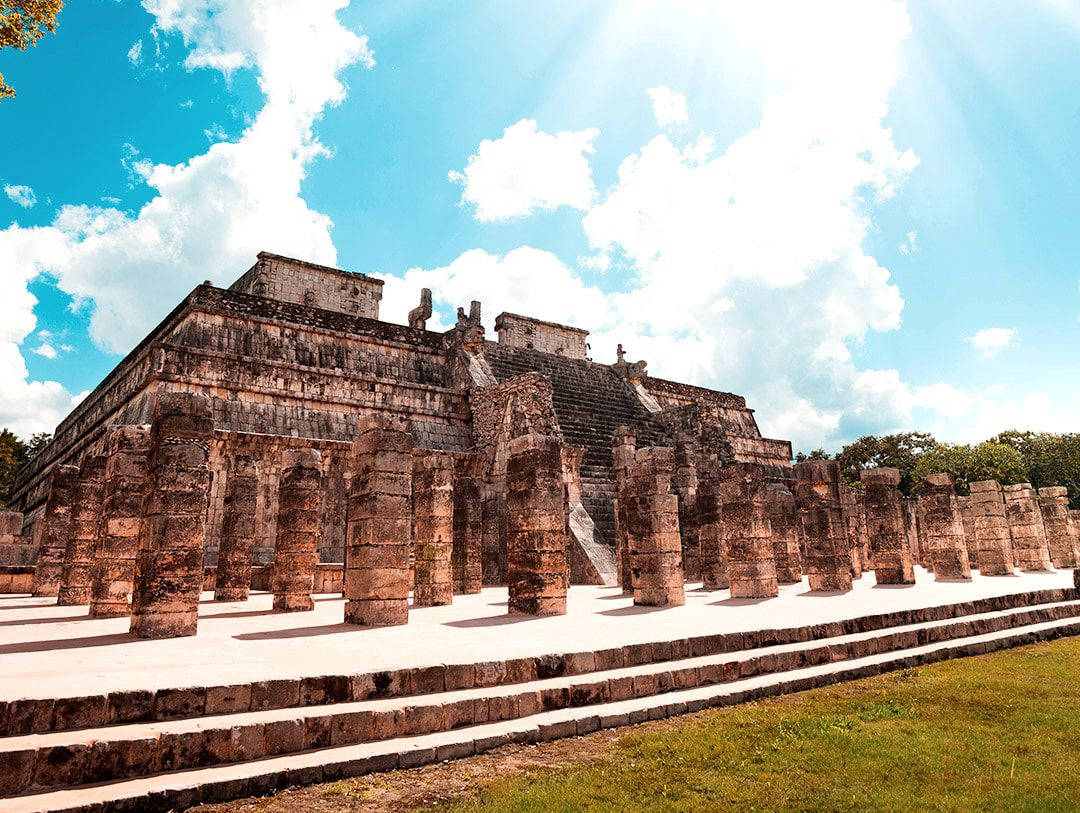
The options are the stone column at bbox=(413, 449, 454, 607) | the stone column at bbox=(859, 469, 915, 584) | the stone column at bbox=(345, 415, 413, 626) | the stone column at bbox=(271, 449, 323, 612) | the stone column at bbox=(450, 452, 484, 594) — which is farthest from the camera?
the stone column at bbox=(450, 452, 484, 594)

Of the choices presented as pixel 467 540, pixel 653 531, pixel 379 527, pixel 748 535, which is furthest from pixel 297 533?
pixel 748 535

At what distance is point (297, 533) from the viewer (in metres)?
11.4

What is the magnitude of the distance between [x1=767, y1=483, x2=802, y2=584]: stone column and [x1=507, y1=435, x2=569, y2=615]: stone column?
736 centimetres

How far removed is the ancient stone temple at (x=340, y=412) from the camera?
1691 cm

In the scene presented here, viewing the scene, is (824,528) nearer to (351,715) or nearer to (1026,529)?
(1026,529)

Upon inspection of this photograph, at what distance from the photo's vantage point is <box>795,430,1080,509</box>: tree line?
135 ft

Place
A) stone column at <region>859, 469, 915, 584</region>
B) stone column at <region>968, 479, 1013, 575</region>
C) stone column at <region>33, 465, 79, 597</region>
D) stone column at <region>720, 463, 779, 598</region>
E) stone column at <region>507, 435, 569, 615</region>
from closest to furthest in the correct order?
stone column at <region>507, 435, 569, 615</region>
stone column at <region>720, 463, 779, 598</region>
stone column at <region>859, 469, 915, 584</region>
stone column at <region>33, 465, 79, 597</region>
stone column at <region>968, 479, 1013, 575</region>

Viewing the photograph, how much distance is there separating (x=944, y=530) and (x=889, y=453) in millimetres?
39592

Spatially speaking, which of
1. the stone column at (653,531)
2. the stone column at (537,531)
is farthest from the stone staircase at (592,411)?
the stone column at (537,531)

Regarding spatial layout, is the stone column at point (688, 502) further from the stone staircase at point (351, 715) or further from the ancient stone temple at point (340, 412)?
the stone staircase at point (351, 715)

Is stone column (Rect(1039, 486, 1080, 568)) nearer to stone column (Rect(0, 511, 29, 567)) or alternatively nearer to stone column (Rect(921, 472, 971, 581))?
stone column (Rect(921, 472, 971, 581))

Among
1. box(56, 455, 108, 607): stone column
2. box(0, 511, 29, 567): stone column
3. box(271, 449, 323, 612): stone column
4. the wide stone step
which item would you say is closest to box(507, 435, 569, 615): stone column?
box(271, 449, 323, 612): stone column

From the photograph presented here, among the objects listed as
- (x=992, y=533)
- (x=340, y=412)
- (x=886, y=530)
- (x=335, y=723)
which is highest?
(x=340, y=412)

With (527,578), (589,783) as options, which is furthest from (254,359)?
(589,783)
